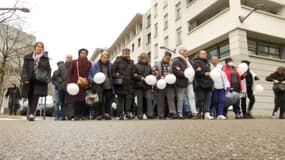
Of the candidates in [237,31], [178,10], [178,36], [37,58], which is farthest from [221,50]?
[37,58]

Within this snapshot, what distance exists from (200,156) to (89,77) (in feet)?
21.2

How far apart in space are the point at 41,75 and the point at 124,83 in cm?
204

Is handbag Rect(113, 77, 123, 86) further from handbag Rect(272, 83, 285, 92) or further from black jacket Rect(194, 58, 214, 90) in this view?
handbag Rect(272, 83, 285, 92)

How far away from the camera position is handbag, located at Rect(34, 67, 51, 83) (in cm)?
671

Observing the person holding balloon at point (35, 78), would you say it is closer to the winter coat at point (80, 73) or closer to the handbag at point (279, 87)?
the winter coat at point (80, 73)

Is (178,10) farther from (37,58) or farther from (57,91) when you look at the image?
(37,58)

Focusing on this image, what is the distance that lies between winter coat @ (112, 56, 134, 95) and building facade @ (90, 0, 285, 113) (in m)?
9.78

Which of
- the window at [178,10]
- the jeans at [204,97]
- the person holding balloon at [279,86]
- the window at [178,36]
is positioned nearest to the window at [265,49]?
the window at [178,36]

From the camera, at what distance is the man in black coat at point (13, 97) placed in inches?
608

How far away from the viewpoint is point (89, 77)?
26.0 feet

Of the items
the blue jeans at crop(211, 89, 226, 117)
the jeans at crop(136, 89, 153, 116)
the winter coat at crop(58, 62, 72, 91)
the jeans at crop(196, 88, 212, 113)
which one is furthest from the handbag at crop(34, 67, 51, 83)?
the blue jeans at crop(211, 89, 226, 117)

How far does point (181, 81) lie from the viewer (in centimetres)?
788

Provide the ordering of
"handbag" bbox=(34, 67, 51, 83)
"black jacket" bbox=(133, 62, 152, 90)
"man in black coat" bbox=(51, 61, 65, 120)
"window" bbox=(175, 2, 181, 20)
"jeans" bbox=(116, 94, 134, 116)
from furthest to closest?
"window" bbox=(175, 2, 181, 20) → "man in black coat" bbox=(51, 61, 65, 120) → "black jacket" bbox=(133, 62, 152, 90) → "jeans" bbox=(116, 94, 134, 116) → "handbag" bbox=(34, 67, 51, 83)

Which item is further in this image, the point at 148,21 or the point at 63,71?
the point at 148,21
